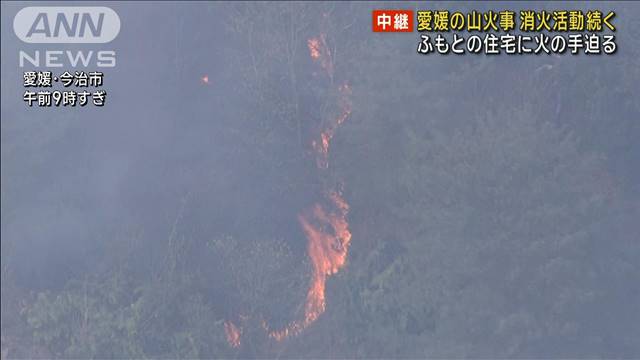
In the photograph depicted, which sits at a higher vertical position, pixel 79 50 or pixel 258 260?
pixel 79 50

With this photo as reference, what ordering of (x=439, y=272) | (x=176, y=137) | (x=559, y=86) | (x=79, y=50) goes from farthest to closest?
(x=176, y=137)
(x=559, y=86)
(x=79, y=50)
(x=439, y=272)

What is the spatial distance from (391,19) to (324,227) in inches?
279

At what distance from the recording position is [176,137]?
40219 millimetres

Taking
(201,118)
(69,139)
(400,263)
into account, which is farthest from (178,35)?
(400,263)

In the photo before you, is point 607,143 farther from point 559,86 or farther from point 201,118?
point 201,118

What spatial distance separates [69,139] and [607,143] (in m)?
16.7
